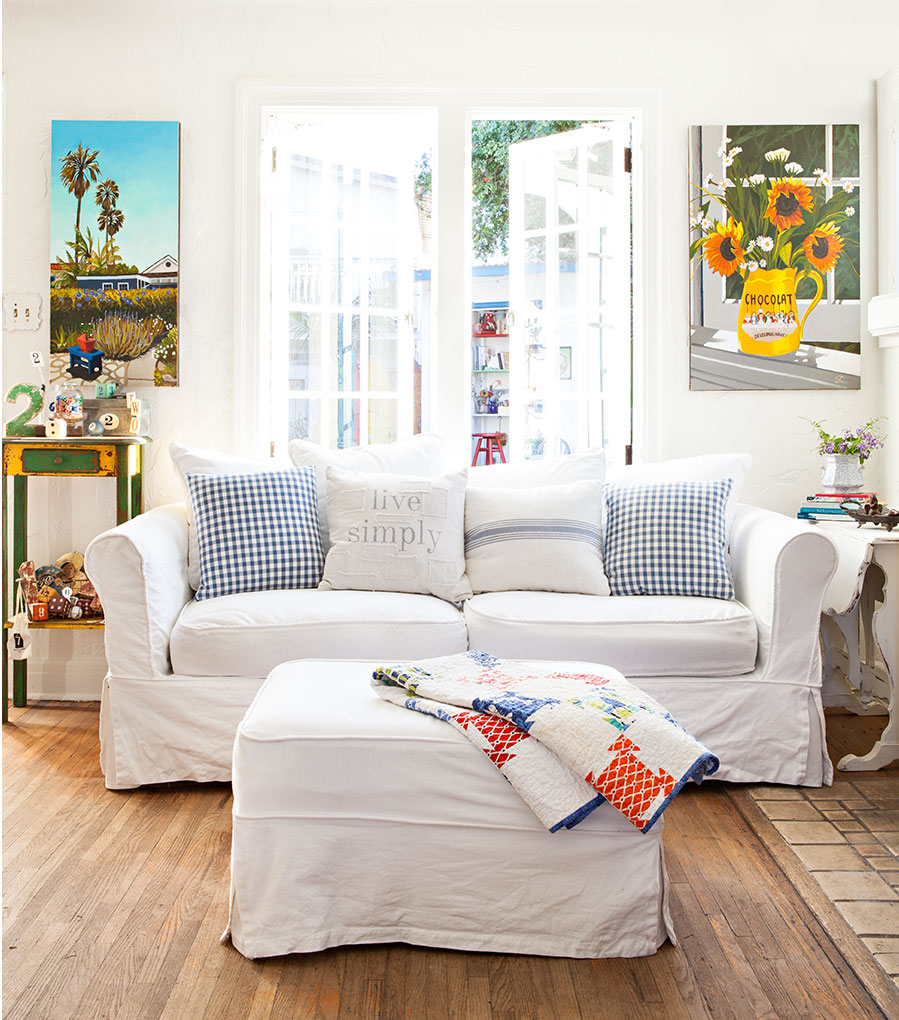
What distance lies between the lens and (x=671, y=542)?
2.97 m

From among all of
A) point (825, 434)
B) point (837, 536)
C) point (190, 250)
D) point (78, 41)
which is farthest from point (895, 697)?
point (78, 41)

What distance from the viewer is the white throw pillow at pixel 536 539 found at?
9.75 ft

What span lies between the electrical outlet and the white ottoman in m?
2.46

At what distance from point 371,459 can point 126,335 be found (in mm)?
1107

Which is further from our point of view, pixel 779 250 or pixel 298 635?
pixel 779 250

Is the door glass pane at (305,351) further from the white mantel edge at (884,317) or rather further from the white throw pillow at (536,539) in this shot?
the white mantel edge at (884,317)

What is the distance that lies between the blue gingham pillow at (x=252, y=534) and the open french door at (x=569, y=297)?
3.61ft

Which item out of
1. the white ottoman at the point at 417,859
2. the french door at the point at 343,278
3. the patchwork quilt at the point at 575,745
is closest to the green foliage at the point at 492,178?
the french door at the point at 343,278

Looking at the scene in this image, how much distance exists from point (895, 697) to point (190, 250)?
2.91 m

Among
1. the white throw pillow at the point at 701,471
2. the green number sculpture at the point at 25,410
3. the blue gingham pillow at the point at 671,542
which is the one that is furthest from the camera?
the green number sculpture at the point at 25,410

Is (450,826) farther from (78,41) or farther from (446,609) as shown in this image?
(78,41)

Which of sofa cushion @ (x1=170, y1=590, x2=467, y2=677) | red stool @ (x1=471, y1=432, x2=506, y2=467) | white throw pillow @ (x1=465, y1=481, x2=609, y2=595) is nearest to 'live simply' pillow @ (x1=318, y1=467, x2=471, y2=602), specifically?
white throw pillow @ (x1=465, y1=481, x2=609, y2=595)

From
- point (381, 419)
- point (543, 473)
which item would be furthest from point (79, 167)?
point (543, 473)

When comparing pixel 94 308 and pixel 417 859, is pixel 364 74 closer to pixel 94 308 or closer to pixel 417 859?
pixel 94 308
